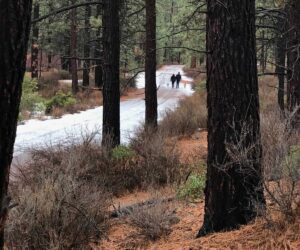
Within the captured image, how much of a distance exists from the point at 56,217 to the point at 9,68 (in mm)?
3484

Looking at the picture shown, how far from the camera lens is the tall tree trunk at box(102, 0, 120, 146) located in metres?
11.9

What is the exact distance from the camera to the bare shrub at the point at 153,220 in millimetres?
6082

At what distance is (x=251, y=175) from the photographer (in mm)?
5059

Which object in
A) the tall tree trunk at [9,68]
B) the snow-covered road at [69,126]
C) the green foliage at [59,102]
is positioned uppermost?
the tall tree trunk at [9,68]

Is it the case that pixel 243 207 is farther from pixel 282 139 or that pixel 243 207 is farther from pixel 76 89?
pixel 76 89

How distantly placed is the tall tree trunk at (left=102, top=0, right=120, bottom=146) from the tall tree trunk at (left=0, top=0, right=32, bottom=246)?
891 centimetres

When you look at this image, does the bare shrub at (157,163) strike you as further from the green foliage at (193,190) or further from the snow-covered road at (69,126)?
the snow-covered road at (69,126)

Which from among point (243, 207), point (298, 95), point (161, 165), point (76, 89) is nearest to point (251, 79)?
point (243, 207)

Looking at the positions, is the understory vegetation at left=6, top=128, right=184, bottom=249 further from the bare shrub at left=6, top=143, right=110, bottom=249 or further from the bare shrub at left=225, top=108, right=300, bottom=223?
the bare shrub at left=225, top=108, right=300, bottom=223

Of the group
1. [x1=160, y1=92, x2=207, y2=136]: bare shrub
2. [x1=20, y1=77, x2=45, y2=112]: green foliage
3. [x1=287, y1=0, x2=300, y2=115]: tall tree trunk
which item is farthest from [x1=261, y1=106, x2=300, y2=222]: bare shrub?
[x1=20, y1=77, x2=45, y2=112]: green foliage

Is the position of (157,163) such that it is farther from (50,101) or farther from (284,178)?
(50,101)

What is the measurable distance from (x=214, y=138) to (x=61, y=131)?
14.1 meters

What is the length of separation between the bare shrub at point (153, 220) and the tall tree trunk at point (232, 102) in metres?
0.81

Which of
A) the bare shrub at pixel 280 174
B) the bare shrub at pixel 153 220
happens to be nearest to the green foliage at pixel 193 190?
the bare shrub at pixel 153 220
